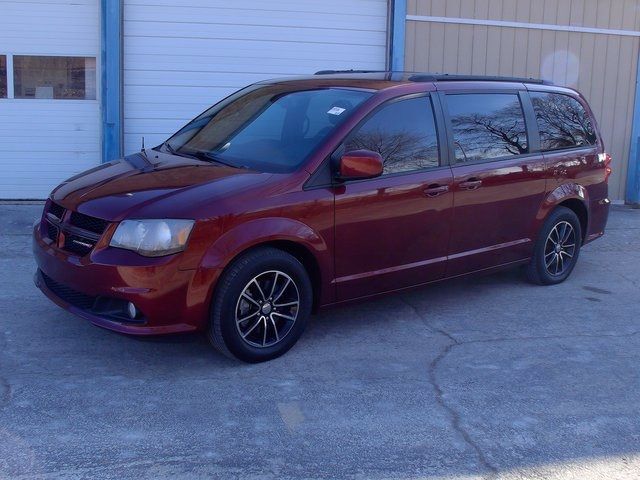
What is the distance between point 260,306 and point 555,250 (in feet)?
10.7

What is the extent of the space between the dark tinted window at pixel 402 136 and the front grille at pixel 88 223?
1676mm

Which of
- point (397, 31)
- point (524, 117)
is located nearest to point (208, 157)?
point (524, 117)

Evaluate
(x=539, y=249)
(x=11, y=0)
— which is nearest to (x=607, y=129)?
(x=539, y=249)

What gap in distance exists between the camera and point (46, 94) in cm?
979

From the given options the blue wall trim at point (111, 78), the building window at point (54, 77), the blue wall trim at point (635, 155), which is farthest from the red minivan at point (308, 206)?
the blue wall trim at point (635, 155)

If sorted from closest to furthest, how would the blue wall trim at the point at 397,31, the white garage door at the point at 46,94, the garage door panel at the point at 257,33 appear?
the white garage door at the point at 46,94 → the garage door panel at the point at 257,33 → the blue wall trim at the point at 397,31

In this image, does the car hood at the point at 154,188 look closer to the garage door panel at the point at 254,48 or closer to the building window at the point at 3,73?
the garage door panel at the point at 254,48

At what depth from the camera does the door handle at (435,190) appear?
5.76 meters

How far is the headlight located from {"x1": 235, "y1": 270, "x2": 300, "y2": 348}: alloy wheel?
524 millimetres

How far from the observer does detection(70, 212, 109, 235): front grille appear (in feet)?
15.7

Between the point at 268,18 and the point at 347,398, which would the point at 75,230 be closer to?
the point at 347,398

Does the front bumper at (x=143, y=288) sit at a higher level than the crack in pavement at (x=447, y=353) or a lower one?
higher

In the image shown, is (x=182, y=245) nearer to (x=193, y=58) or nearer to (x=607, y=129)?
(x=193, y=58)

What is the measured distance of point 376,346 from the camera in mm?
5543
